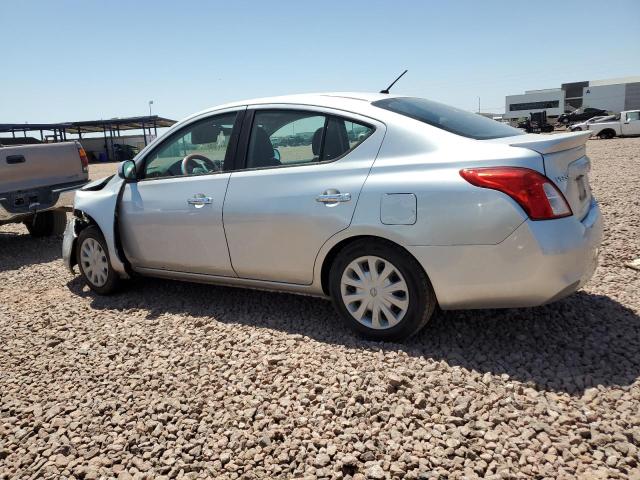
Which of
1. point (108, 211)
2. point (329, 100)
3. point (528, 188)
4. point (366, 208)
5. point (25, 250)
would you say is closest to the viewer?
point (528, 188)

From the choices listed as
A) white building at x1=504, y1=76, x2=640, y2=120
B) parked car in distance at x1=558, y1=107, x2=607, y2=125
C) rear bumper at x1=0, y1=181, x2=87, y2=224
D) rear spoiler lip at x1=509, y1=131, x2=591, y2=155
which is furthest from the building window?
rear spoiler lip at x1=509, y1=131, x2=591, y2=155

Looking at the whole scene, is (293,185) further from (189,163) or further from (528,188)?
(528,188)

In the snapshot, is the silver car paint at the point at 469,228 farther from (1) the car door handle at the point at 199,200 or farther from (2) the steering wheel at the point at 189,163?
(2) the steering wheel at the point at 189,163

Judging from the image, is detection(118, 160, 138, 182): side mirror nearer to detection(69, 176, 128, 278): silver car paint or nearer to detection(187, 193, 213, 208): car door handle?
detection(69, 176, 128, 278): silver car paint

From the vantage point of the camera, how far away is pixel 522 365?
9.77ft

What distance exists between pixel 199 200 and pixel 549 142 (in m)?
2.52

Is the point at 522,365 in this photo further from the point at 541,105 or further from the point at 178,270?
the point at 541,105

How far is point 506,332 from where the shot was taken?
11.2 feet

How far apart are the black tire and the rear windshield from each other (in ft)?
21.8

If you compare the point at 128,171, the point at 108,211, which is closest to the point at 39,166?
the point at 108,211

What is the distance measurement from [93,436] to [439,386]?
6.07 feet

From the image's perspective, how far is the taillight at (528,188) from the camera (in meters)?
2.76

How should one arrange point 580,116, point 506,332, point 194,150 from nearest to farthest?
point 506,332 < point 194,150 < point 580,116

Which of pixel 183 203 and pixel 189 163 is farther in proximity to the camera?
pixel 189 163
